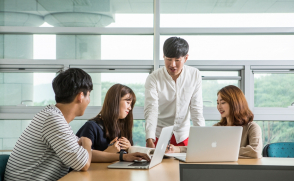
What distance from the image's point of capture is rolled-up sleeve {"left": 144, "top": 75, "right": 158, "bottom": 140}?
97.3 inches

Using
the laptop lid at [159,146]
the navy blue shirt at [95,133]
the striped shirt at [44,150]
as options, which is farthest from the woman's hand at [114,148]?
the striped shirt at [44,150]

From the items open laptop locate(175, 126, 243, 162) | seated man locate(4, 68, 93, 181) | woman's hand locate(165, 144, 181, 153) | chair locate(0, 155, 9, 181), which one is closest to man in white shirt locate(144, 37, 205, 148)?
woman's hand locate(165, 144, 181, 153)

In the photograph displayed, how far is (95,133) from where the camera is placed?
2.04 metres

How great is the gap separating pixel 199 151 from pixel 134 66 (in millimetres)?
1912

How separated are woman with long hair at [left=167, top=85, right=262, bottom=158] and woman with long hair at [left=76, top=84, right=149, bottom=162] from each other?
1.25 ft

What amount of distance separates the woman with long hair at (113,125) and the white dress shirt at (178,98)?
18.4 inches

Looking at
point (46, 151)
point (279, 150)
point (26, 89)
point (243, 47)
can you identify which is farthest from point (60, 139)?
point (243, 47)

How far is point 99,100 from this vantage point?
11.6 ft

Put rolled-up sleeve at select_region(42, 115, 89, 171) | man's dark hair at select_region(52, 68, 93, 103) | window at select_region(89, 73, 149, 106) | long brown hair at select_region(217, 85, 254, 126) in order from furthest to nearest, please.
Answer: window at select_region(89, 73, 149, 106) → long brown hair at select_region(217, 85, 254, 126) → man's dark hair at select_region(52, 68, 93, 103) → rolled-up sleeve at select_region(42, 115, 89, 171)

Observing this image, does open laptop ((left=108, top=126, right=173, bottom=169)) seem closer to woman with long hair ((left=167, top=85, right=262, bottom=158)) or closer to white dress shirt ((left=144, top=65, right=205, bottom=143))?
woman with long hair ((left=167, top=85, right=262, bottom=158))

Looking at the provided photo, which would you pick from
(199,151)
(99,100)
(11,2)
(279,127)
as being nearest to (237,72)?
(279,127)

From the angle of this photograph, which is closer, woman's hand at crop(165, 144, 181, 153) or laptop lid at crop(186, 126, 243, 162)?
laptop lid at crop(186, 126, 243, 162)

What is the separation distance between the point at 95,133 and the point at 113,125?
16cm

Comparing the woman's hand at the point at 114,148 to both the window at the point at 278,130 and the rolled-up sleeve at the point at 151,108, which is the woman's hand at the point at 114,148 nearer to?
the rolled-up sleeve at the point at 151,108
